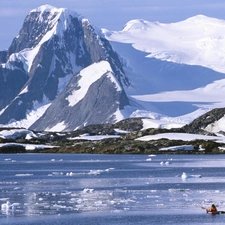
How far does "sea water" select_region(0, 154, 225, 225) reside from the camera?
5878cm

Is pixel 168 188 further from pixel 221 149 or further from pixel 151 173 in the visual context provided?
pixel 221 149

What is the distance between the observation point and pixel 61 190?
76.4 meters

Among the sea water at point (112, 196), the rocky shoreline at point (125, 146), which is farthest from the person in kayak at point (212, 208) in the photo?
the rocky shoreline at point (125, 146)

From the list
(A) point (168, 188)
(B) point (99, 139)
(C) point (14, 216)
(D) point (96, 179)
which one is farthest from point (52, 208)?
(B) point (99, 139)

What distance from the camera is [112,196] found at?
70312mm

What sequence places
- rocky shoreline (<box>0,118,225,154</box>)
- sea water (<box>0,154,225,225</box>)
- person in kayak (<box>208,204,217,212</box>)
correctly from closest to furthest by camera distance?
sea water (<box>0,154,225,225</box>) → person in kayak (<box>208,204,217,212</box>) → rocky shoreline (<box>0,118,225,154</box>)

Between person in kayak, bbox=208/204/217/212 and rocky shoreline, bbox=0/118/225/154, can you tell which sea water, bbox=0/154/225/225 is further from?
rocky shoreline, bbox=0/118/225/154

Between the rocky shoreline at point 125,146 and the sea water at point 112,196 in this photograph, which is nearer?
the sea water at point 112,196

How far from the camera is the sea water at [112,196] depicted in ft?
193

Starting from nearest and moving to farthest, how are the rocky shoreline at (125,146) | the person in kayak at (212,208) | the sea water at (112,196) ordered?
the sea water at (112,196), the person in kayak at (212,208), the rocky shoreline at (125,146)

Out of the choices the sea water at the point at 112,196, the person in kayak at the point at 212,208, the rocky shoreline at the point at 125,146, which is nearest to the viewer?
the sea water at the point at 112,196

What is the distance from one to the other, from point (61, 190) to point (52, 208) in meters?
13.1

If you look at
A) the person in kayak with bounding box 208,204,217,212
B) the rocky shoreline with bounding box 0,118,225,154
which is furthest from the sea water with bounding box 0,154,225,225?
the rocky shoreline with bounding box 0,118,225,154

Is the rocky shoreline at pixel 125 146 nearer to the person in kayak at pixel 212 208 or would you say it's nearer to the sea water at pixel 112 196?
the sea water at pixel 112 196
